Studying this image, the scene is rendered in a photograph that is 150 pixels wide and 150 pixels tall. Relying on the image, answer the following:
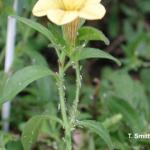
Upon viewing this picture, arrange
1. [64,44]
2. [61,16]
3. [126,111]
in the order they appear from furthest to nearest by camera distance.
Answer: [126,111]
[64,44]
[61,16]

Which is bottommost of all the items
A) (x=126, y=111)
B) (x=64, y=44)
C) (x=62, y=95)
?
(x=126, y=111)

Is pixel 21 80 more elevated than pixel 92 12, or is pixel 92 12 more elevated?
pixel 92 12

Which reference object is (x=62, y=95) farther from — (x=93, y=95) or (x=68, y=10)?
(x=93, y=95)

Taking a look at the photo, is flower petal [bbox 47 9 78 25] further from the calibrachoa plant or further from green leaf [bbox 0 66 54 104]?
green leaf [bbox 0 66 54 104]

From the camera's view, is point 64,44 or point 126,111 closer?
point 64,44

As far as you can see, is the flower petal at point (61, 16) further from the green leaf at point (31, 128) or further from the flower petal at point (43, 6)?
the green leaf at point (31, 128)

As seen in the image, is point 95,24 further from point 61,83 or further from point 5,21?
point 61,83

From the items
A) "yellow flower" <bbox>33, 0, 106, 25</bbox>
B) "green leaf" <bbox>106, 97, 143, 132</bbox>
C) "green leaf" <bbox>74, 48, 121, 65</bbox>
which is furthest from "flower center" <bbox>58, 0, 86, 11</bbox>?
"green leaf" <bbox>106, 97, 143, 132</bbox>

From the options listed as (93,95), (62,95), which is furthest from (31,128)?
(93,95)
